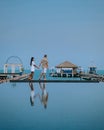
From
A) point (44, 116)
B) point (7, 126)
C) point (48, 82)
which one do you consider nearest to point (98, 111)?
point (44, 116)

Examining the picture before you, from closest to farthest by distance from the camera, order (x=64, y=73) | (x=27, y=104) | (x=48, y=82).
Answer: (x=27, y=104) → (x=48, y=82) → (x=64, y=73)

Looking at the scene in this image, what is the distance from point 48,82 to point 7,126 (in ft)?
22.5

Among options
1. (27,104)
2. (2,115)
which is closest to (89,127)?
(2,115)

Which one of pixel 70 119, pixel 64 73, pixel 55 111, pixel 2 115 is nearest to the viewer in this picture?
pixel 70 119

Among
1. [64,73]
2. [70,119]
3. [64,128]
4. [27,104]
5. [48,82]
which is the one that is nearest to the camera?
[64,128]

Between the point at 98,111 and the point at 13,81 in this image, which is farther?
the point at 13,81

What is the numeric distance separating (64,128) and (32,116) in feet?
2.17

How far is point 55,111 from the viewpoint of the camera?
12.6 feet

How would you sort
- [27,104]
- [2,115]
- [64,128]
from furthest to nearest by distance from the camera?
[27,104], [2,115], [64,128]

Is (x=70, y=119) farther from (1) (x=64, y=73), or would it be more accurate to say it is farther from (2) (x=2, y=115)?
(1) (x=64, y=73)

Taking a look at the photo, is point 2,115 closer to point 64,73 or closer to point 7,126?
point 7,126

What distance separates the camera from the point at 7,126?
2988 millimetres

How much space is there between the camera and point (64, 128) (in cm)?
293

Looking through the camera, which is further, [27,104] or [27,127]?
[27,104]
